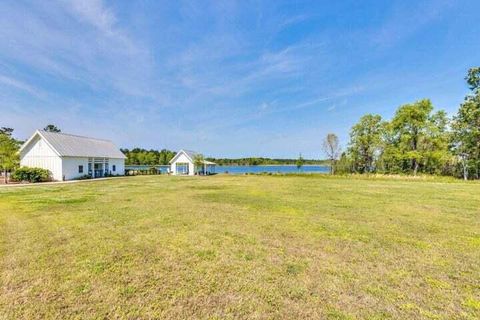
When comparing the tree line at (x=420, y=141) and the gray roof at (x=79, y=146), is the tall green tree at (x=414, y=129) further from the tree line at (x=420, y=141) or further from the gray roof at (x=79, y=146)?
the gray roof at (x=79, y=146)

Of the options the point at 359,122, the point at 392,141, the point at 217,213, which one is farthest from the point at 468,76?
the point at 217,213

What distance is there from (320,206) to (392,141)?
1409 inches

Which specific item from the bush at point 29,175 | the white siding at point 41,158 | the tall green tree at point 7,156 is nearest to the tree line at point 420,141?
the white siding at point 41,158

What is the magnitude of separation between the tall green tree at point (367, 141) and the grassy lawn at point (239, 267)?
36460 mm

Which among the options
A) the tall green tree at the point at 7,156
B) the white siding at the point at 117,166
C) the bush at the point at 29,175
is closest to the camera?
the bush at the point at 29,175

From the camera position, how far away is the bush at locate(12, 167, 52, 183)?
2289cm

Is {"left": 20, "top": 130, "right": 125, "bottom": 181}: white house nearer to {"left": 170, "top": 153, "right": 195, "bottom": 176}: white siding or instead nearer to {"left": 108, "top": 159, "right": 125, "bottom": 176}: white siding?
{"left": 108, "top": 159, "right": 125, "bottom": 176}: white siding

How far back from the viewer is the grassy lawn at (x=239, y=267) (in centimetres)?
312

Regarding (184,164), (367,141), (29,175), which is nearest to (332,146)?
(367,141)

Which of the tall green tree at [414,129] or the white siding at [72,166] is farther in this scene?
the tall green tree at [414,129]

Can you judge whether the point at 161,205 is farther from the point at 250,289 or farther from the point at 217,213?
the point at 250,289

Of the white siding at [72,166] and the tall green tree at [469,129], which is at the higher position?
the tall green tree at [469,129]

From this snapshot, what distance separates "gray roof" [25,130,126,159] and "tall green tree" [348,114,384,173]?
127 feet

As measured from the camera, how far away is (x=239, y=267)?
14.3 ft
